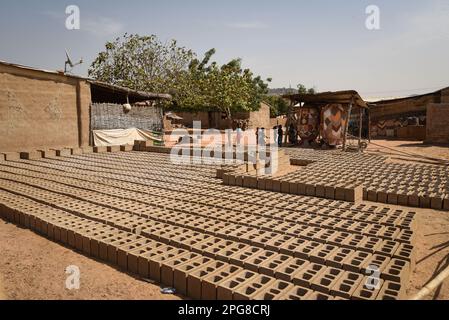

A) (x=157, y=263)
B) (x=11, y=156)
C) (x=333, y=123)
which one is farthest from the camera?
(x=333, y=123)

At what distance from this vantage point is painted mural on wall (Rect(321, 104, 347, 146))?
15273 millimetres

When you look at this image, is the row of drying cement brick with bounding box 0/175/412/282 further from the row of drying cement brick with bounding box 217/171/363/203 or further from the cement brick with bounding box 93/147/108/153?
the cement brick with bounding box 93/147/108/153

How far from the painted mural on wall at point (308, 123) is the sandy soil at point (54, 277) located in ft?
43.7

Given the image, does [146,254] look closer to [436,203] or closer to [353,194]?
[353,194]

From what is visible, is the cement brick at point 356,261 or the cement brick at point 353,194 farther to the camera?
the cement brick at point 353,194

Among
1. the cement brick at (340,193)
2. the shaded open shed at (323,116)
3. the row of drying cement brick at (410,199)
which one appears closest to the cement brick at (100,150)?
the shaded open shed at (323,116)

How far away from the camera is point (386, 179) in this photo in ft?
25.2

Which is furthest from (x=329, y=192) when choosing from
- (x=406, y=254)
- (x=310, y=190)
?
(x=406, y=254)

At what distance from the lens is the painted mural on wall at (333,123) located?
15.3 meters

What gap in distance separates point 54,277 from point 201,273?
1.59m

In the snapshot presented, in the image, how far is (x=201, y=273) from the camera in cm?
345

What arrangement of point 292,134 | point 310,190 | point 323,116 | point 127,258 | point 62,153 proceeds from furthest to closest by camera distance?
point 292,134 → point 323,116 → point 62,153 → point 310,190 → point 127,258

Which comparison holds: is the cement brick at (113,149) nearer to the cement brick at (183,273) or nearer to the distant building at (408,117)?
the cement brick at (183,273)
